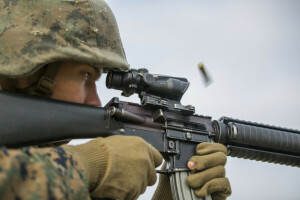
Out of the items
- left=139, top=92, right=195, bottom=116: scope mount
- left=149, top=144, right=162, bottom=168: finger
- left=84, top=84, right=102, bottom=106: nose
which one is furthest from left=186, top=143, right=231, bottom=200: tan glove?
left=84, top=84, right=102, bottom=106: nose

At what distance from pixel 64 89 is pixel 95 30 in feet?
1.64

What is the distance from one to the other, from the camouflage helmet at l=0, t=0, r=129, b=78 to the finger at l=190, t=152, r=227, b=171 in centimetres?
106

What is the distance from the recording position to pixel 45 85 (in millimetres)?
2217

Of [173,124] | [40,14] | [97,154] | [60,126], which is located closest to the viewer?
[97,154]

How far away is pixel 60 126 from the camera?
2096mm

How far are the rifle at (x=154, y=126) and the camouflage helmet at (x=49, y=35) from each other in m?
0.28

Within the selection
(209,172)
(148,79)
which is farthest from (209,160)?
(148,79)

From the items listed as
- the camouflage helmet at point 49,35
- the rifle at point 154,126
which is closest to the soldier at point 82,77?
the camouflage helmet at point 49,35

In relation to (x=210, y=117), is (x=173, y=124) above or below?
below

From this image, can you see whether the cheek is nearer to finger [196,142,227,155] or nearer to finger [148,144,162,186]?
finger [148,144,162,186]

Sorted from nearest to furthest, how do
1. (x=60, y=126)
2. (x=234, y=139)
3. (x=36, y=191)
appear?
(x=36, y=191) → (x=60, y=126) → (x=234, y=139)

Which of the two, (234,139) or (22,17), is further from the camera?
(234,139)

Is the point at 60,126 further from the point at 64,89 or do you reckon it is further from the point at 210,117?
the point at 210,117

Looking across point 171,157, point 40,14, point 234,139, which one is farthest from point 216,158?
point 40,14
